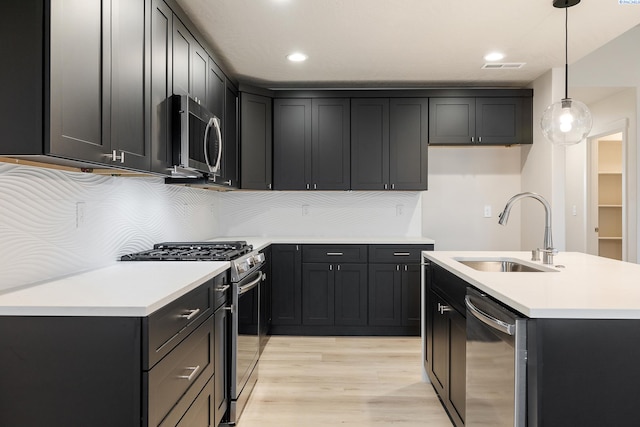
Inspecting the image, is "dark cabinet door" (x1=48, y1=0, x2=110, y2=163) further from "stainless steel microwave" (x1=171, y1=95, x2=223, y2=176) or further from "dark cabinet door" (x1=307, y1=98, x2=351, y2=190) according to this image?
"dark cabinet door" (x1=307, y1=98, x2=351, y2=190)

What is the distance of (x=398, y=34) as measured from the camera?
3039 millimetres

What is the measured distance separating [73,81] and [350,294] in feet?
10.2

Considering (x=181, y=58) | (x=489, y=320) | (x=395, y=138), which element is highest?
(x=181, y=58)

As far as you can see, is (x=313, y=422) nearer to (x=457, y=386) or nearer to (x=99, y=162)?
(x=457, y=386)

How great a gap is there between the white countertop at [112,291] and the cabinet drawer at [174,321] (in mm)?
38

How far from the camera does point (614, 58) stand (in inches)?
171

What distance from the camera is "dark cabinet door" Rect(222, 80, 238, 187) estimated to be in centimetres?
361

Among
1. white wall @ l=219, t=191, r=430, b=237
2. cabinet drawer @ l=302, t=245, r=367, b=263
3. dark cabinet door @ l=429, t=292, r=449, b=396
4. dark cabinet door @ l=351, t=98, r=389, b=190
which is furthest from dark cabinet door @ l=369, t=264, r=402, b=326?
dark cabinet door @ l=429, t=292, r=449, b=396

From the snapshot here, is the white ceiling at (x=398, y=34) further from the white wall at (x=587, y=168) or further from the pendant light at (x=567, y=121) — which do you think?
the white wall at (x=587, y=168)

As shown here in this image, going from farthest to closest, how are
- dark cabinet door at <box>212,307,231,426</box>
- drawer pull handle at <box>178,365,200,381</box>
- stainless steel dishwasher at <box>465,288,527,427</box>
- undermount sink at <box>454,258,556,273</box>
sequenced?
1. undermount sink at <box>454,258,556,273</box>
2. dark cabinet door at <box>212,307,231,426</box>
3. drawer pull handle at <box>178,365,200,381</box>
4. stainless steel dishwasher at <box>465,288,527,427</box>

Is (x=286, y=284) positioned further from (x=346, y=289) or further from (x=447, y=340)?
(x=447, y=340)

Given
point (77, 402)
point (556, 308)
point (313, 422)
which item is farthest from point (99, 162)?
point (313, 422)

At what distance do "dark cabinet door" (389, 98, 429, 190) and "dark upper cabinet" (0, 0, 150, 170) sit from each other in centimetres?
281

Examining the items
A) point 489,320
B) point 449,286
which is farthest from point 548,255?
point 489,320
